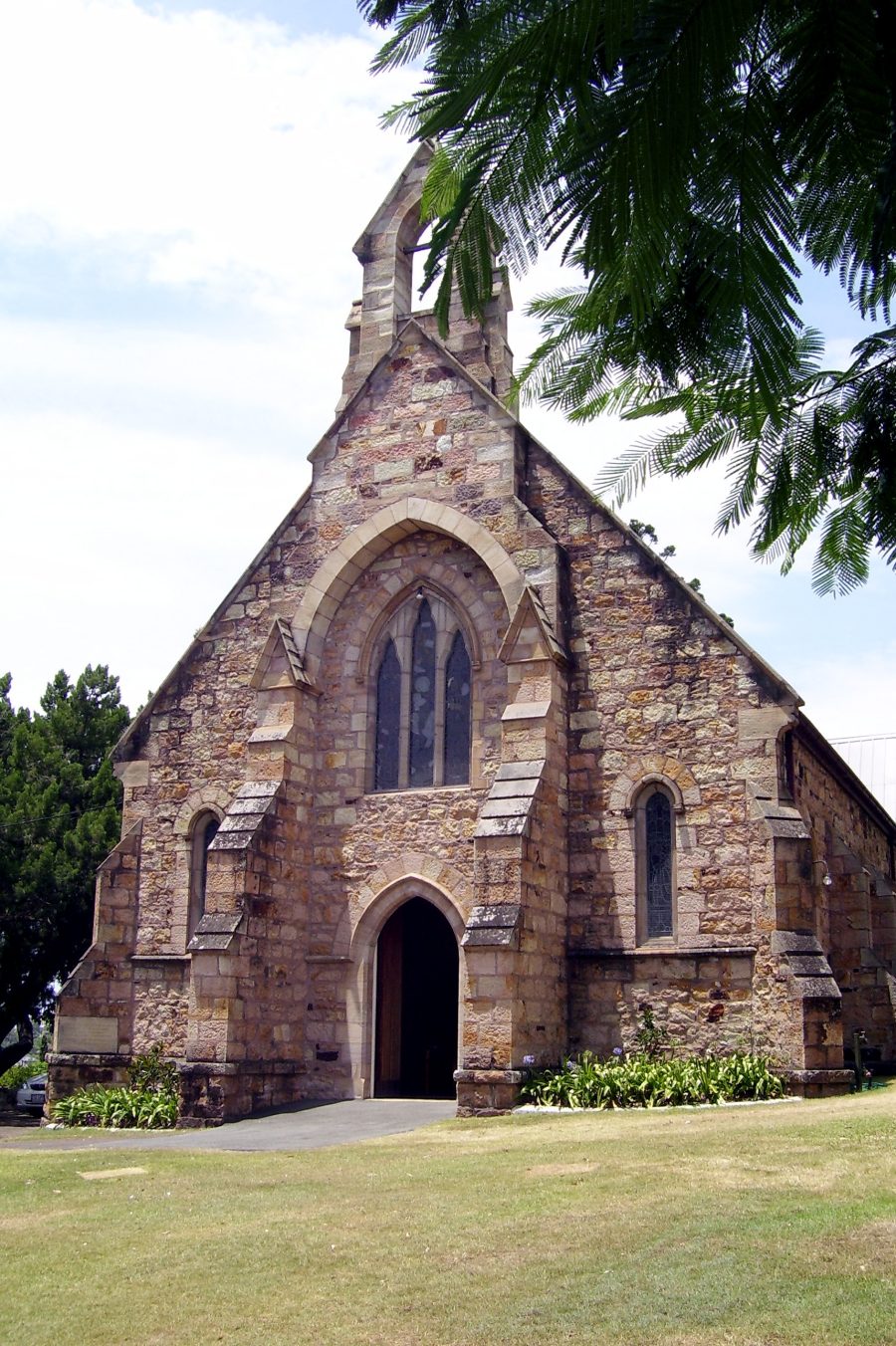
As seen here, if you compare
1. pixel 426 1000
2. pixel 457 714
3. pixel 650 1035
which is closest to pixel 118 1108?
pixel 426 1000

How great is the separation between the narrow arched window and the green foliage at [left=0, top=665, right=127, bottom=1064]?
34.4 feet

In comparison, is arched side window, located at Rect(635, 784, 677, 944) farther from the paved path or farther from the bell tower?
the bell tower

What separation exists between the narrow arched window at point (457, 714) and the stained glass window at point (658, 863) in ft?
8.93

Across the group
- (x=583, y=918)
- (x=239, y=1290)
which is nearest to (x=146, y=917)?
(x=583, y=918)

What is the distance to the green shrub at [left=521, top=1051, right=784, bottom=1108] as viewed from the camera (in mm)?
16172

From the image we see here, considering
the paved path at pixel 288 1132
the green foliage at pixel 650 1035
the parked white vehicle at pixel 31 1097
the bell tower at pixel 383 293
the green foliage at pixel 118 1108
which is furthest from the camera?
the parked white vehicle at pixel 31 1097

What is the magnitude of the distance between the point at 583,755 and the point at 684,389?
14.7 meters

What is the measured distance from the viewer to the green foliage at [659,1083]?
16.2m

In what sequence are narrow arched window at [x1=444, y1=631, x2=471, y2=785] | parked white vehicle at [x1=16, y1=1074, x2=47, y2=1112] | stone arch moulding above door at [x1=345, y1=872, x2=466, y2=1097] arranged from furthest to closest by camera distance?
1. parked white vehicle at [x1=16, y1=1074, x2=47, y2=1112]
2. narrow arched window at [x1=444, y1=631, x2=471, y2=785]
3. stone arch moulding above door at [x1=345, y1=872, x2=466, y2=1097]

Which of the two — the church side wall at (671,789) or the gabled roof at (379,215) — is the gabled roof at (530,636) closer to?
the church side wall at (671,789)

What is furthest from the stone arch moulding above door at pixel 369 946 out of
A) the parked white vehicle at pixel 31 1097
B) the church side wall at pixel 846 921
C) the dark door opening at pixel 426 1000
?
the parked white vehicle at pixel 31 1097

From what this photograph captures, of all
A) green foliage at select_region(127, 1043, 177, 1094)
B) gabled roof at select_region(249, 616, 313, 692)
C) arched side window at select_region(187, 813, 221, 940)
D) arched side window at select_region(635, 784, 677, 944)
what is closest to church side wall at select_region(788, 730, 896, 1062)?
arched side window at select_region(635, 784, 677, 944)

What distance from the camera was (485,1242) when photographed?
378 inches

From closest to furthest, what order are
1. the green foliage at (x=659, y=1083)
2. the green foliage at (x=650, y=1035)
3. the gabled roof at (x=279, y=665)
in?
the green foliage at (x=659, y=1083) → the green foliage at (x=650, y=1035) → the gabled roof at (x=279, y=665)
